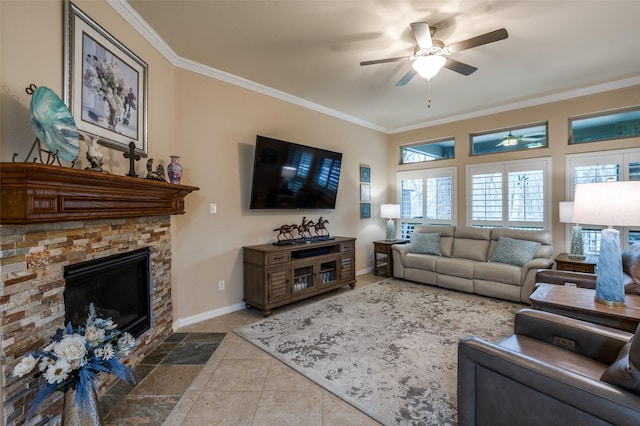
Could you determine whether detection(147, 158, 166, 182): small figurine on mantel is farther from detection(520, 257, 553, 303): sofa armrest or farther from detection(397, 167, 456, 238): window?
detection(397, 167, 456, 238): window

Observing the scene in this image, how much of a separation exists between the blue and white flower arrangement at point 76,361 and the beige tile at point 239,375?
0.79 metres

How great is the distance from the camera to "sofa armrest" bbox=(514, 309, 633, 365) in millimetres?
1467

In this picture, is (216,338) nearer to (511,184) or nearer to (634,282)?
(634,282)

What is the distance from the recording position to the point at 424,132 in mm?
5582

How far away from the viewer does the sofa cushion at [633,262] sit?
2432 mm

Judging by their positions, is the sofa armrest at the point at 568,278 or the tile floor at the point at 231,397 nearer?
the tile floor at the point at 231,397

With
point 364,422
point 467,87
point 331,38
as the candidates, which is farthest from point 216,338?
point 467,87

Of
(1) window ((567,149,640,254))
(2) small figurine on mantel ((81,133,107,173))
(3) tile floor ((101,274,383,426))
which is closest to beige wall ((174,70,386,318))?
(3) tile floor ((101,274,383,426))


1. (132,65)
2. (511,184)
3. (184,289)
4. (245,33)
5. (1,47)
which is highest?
(245,33)

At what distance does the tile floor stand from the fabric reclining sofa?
305 cm

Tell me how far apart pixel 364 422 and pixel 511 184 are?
4.45 meters

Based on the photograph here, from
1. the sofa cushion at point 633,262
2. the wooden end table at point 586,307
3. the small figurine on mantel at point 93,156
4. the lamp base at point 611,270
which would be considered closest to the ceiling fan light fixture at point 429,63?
the lamp base at point 611,270

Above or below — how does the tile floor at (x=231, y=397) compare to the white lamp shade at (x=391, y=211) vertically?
below

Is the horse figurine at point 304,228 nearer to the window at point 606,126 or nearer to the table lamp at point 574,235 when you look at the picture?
the table lamp at point 574,235
